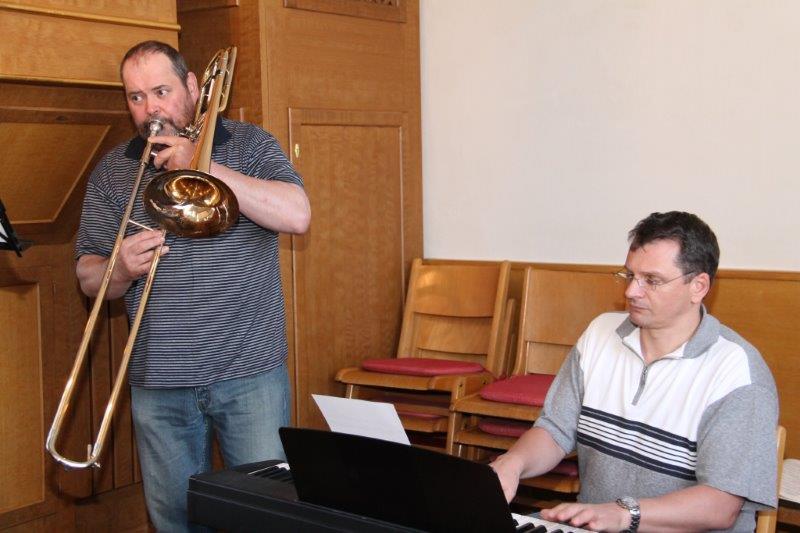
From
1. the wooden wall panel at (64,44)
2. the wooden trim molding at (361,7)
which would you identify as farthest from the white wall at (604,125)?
the wooden wall panel at (64,44)

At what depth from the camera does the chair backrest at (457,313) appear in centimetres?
376

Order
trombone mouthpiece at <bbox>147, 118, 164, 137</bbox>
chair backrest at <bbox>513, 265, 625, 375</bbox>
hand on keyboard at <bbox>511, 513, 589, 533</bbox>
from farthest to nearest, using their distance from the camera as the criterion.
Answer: chair backrest at <bbox>513, 265, 625, 375</bbox> < trombone mouthpiece at <bbox>147, 118, 164, 137</bbox> < hand on keyboard at <bbox>511, 513, 589, 533</bbox>

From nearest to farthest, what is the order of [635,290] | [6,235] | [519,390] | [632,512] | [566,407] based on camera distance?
[632,512], [635,290], [566,407], [6,235], [519,390]

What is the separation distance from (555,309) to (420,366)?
50cm

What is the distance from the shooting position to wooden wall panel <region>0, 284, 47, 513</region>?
3.30 m

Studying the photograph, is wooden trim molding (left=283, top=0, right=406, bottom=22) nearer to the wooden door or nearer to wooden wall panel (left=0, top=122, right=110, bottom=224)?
the wooden door

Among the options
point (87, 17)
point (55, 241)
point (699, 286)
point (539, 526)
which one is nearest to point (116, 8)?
point (87, 17)

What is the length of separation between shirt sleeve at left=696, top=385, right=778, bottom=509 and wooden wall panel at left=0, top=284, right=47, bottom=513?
2200 millimetres

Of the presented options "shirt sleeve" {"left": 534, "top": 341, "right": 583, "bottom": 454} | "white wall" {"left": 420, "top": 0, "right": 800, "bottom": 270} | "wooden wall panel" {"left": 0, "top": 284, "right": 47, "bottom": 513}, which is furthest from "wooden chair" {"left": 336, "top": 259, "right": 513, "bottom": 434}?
"shirt sleeve" {"left": 534, "top": 341, "right": 583, "bottom": 454}

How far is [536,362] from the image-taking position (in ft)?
12.1

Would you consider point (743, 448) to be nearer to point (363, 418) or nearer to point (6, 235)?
point (363, 418)

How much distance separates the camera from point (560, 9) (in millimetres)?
3770

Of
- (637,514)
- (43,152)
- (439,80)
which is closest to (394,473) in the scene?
(637,514)

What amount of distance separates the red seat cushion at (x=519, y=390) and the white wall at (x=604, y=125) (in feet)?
A: 1.83
